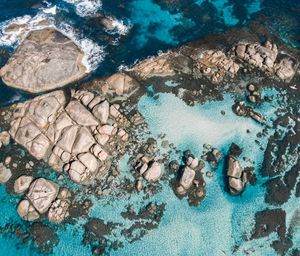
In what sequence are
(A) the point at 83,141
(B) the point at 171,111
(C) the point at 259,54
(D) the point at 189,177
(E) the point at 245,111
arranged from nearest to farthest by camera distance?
A: 1. (D) the point at 189,177
2. (A) the point at 83,141
3. (B) the point at 171,111
4. (E) the point at 245,111
5. (C) the point at 259,54

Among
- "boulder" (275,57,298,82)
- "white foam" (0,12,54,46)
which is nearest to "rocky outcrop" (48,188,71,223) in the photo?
"white foam" (0,12,54,46)

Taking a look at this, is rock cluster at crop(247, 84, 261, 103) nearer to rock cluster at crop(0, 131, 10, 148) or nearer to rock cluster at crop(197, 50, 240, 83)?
rock cluster at crop(197, 50, 240, 83)

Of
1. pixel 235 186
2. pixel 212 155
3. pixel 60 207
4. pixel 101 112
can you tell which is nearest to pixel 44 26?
pixel 101 112

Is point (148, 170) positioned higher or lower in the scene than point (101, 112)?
lower

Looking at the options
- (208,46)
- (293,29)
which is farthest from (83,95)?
(293,29)

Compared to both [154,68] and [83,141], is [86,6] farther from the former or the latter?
[83,141]

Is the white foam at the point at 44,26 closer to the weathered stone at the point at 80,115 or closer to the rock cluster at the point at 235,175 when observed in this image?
the weathered stone at the point at 80,115

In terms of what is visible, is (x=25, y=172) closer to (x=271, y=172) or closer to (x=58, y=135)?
(x=58, y=135)

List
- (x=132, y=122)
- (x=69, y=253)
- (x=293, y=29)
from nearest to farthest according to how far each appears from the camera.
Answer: (x=69, y=253), (x=132, y=122), (x=293, y=29)
